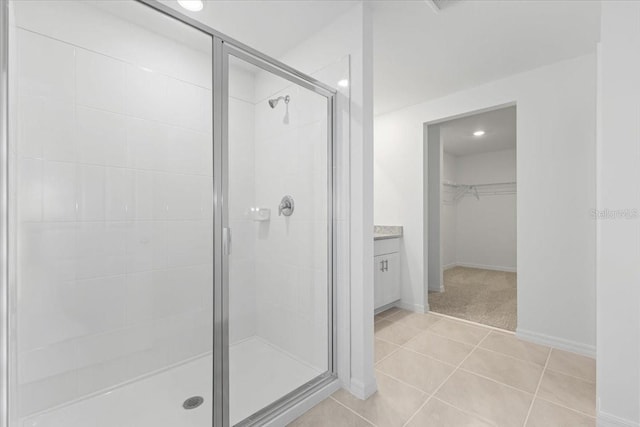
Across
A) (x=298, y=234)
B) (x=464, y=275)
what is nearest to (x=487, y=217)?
(x=464, y=275)

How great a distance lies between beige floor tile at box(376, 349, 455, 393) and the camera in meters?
1.82

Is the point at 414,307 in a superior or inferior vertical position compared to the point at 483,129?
inferior

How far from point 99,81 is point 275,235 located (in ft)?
4.22

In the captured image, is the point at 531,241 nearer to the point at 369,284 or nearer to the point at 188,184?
the point at 369,284

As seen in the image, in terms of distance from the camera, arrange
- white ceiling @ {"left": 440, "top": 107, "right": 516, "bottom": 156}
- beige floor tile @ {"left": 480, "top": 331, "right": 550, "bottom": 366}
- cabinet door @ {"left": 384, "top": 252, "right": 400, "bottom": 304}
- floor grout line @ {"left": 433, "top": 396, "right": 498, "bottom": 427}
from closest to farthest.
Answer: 1. floor grout line @ {"left": 433, "top": 396, "right": 498, "bottom": 427}
2. beige floor tile @ {"left": 480, "top": 331, "right": 550, "bottom": 366}
3. cabinet door @ {"left": 384, "top": 252, "right": 400, "bottom": 304}
4. white ceiling @ {"left": 440, "top": 107, "right": 516, "bottom": 156}

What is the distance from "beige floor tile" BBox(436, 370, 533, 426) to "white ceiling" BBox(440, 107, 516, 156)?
9.24 ft

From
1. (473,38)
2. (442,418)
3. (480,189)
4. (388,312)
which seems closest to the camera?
(442,418)

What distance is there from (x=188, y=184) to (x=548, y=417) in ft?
7.86

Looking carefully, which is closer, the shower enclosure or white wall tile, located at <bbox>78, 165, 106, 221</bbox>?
the shower enclosure

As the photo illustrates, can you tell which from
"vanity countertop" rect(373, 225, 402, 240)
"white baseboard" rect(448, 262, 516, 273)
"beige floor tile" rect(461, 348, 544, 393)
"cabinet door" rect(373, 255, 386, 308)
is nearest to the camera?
"beige floor tile" rect(461, 348, 544, 393)

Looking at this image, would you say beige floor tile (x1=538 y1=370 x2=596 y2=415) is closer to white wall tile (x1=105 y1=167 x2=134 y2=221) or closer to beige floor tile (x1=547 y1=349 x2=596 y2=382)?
beige floor tile (x1=547 y1=349 x2=596 y2=382)

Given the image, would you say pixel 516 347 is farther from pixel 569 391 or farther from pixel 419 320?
pixel 419 320

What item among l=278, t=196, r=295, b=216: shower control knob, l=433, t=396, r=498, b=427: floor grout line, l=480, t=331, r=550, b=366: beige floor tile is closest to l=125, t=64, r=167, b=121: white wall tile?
l=278, t=196, r=295, b=216: shower control knob

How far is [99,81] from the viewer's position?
5.06 feet
